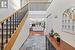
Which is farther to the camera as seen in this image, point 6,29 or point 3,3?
point 3,3

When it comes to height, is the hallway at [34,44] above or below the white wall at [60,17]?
below

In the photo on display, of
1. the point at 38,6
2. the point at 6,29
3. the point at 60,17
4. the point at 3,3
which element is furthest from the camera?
the point at 38,6

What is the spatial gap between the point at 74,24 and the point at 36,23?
120 feet

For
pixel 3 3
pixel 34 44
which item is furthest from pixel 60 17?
pixel 3 3

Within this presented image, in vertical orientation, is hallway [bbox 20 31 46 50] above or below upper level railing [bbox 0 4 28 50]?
below

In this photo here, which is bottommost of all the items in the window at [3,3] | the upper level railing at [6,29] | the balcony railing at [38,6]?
the upper level railing at [6,29]

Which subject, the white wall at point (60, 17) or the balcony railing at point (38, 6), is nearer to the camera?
the white wall at point (60, 17)

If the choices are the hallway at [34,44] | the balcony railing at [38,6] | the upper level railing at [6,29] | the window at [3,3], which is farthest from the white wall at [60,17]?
the balcony railing at [38,6]

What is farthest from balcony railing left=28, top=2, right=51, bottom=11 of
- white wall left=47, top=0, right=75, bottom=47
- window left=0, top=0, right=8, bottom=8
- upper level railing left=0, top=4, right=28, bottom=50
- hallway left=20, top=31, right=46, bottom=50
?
white wall left=47, top=0, right=75, bottom=47

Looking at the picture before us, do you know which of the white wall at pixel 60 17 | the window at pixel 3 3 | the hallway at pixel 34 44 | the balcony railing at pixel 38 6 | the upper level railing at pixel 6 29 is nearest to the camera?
the white wall at pixel 60 17

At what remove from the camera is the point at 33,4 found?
53.2ft

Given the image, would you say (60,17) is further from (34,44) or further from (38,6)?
(38,6)

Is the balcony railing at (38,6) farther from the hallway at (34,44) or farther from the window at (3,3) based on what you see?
the window at (3,3)

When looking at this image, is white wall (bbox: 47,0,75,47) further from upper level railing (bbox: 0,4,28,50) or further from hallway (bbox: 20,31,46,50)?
hallway (bbox: 20,31,46,50)
